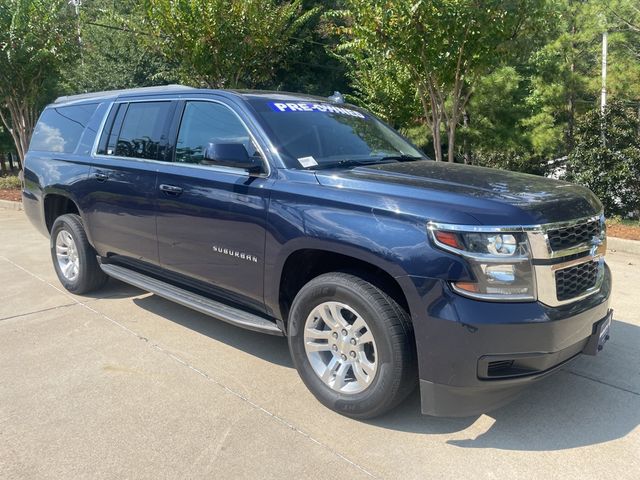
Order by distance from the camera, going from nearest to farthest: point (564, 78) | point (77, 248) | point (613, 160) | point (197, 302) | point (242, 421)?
point (242, 421) < point (197, 302) < point (77, 248) < point (613, 160) < point (564, 78)

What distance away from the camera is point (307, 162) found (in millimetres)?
3557

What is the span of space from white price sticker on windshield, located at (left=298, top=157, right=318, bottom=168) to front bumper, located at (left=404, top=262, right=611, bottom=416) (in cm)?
117

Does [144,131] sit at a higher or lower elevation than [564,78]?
lower

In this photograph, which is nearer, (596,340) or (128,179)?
(596,340)

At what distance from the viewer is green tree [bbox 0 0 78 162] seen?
13211 mm

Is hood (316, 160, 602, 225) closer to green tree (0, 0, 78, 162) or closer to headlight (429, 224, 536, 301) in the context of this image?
headlight (429, 224, 536, 301)

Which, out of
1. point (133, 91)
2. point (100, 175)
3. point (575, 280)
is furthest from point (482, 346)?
point (133, 91)

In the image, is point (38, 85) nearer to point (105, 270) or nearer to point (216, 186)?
point (105, 270)

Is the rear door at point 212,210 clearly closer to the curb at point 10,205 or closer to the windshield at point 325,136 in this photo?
the windshield at point 325,136

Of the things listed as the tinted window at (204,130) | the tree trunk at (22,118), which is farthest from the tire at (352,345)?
the tree trunk at (22,118)

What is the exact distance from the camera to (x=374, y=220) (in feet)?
9.64

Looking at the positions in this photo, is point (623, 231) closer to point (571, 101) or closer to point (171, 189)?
point (571, 101)

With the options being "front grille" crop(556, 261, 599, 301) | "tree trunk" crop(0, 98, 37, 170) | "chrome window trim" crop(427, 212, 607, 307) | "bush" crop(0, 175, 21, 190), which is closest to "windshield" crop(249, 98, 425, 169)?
"chrome window trim" crop(427, 212, 607, 307)

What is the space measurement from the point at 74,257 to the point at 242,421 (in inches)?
126
